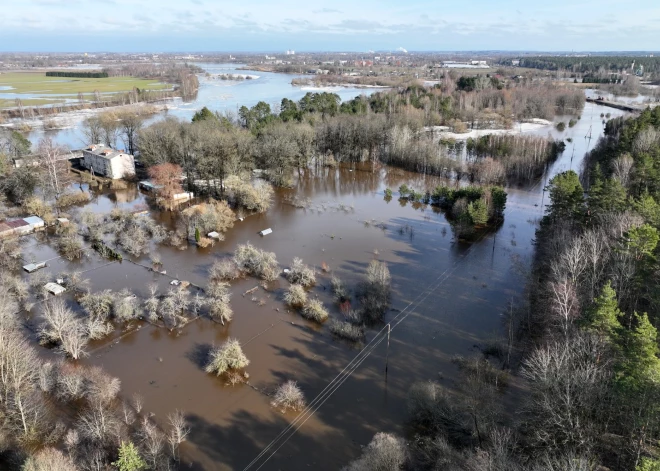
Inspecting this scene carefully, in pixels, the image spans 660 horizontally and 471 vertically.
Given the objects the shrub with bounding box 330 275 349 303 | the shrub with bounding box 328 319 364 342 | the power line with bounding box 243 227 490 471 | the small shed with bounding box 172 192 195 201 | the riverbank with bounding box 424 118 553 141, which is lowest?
the power line with bounding box 243 227 490 471

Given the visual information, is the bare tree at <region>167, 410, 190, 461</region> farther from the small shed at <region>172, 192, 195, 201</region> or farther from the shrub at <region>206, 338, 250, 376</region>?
the small shed at <region>172, 192, 195, 201</region>

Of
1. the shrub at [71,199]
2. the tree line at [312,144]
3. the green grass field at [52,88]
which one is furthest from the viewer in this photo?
the green grass field at [52,88]

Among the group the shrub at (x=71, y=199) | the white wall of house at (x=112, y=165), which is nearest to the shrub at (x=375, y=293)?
the shrub at (x=71, y=199)

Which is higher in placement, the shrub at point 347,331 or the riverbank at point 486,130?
the riverbank at point 486,130

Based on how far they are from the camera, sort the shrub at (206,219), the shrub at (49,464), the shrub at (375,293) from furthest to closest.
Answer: the shrub at (206,219) < the shrub at (375,293) < the shrub at (49,464)

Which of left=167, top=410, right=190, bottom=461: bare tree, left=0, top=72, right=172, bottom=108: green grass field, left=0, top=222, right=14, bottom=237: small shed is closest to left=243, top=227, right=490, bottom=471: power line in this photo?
left=167, top=410, right=190, bottom=461: bare tree

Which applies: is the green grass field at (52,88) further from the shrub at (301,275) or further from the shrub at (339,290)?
the shrub at (339,290)

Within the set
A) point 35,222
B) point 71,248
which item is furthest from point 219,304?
point 35,222
